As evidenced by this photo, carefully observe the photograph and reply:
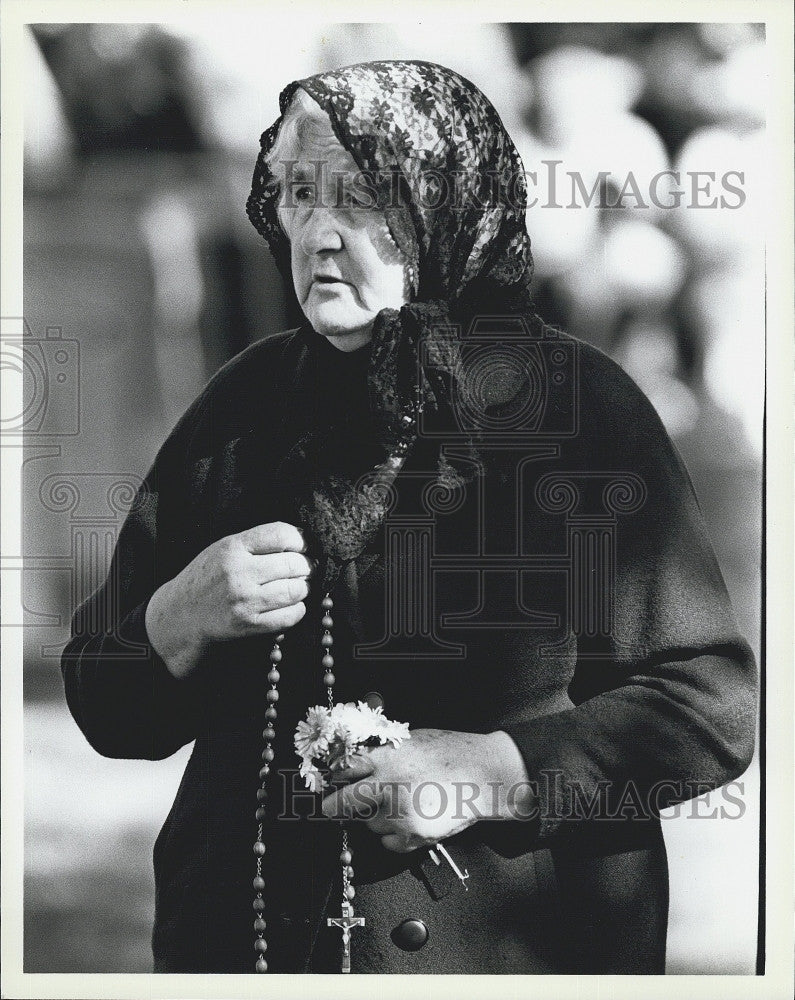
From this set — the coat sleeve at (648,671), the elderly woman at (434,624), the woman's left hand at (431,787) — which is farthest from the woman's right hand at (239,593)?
the coat sleeve at (648,671)

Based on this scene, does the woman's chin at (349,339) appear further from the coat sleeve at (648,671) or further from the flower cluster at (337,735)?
the flower cluster at (337,735)

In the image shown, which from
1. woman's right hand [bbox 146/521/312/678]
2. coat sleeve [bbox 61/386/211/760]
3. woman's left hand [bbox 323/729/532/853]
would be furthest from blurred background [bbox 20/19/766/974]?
woman's left hand [bbox 323/729/532/853]

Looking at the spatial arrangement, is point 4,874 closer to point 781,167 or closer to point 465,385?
point 465,385

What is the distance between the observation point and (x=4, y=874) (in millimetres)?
2100

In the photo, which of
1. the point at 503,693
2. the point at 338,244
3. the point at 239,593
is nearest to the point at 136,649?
the point at 239,593

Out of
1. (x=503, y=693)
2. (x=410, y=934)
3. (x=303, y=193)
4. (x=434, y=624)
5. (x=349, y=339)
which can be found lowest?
(x=410, y=934)

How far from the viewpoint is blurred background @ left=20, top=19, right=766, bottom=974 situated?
2.07 metres

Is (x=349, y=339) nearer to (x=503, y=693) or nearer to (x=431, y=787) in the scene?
(x=503, y=693)

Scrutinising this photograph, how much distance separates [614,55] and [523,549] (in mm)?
855

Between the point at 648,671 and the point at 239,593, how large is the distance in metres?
0.67

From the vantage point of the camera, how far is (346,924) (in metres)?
1.99

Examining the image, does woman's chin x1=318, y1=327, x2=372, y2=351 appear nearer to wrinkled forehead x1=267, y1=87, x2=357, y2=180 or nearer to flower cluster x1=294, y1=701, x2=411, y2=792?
wrinkled forehead x1=267, y1=87, x2=357, y2=180

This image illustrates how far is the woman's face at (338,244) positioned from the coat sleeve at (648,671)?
374 mm

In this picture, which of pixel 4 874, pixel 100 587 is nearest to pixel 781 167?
pixel 100 587
